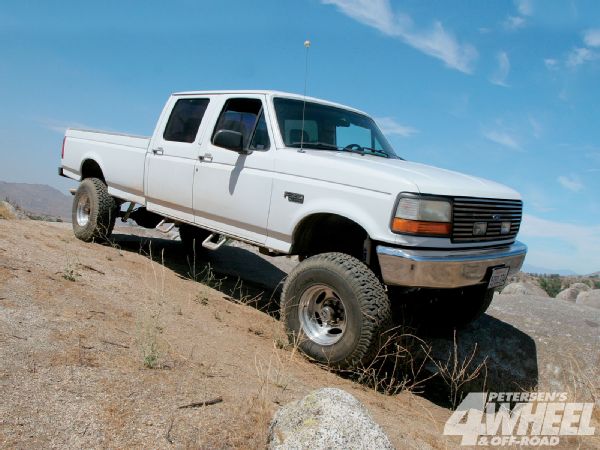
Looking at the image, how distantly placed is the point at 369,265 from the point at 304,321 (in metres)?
0.74

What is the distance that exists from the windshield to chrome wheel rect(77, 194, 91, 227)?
12.4ft

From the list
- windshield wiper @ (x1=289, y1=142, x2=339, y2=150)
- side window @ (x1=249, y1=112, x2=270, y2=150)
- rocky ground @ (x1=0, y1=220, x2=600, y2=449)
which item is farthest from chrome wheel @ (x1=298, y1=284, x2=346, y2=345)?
side window @ (x1=249, y1=112, x2=270, y2=150)

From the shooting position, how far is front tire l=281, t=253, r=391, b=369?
3725 millimetres

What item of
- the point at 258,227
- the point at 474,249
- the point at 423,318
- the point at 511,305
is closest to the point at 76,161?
the point at 258,227

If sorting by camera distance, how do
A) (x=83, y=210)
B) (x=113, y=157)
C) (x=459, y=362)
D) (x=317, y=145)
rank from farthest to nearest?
(x=83, y=210) < (x=113, y=157) < (x=459, y=362) < (x=317, y=145)

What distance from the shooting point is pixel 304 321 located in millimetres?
4172

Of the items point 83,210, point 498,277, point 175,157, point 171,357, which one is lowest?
point 171,357

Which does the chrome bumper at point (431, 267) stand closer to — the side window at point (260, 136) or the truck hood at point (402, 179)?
the truck hood at point (402, 179)

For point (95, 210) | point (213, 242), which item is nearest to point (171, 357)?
point (213, 242)

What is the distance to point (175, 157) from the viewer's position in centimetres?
570

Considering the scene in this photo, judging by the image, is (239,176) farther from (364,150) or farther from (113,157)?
(113,157)

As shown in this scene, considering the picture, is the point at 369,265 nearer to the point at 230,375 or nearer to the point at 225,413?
the point at 230,375

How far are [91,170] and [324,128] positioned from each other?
427 centimetres

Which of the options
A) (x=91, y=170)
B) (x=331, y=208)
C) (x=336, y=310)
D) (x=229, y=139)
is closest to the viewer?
(x=331, y=208)
